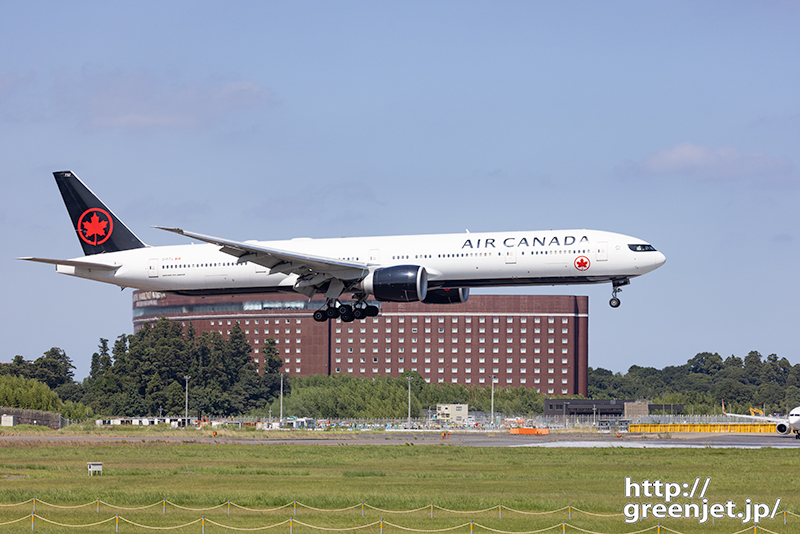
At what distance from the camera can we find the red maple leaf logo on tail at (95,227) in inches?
2746

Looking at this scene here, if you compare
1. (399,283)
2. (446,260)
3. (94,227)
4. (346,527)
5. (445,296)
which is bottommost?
(346,527)

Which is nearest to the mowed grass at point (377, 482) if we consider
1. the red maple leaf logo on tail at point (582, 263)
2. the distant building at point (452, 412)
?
the red maple leaf logo on tail at point (582, 263)

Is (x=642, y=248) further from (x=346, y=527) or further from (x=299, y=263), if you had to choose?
(x=346, y=527)

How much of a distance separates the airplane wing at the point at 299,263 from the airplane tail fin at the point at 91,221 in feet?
42.9

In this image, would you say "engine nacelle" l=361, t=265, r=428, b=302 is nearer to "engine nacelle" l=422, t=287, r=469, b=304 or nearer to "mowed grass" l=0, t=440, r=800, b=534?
"engine nacelle" l=422, t=287, r=469, b=304

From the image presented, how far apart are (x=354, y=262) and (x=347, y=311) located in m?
3.37

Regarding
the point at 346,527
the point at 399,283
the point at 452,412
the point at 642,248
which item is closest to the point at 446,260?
the point at 399,283

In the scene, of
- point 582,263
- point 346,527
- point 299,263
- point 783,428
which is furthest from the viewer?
point 783,428

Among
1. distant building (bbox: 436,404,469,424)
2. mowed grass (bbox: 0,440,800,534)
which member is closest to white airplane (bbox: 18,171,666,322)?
mowed grass (bbox: 0,440,800,534)

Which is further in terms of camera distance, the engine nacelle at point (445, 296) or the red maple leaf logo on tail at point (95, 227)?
the red maple leaf logo on tail at point (95, 227)

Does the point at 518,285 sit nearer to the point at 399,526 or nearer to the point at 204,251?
the point at 204,251

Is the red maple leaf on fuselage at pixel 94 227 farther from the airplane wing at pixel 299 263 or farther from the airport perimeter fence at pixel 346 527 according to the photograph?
the airport perimeter fence at pixel 346 527

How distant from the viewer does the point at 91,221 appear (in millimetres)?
70125

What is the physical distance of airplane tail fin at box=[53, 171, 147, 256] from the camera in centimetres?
6956
